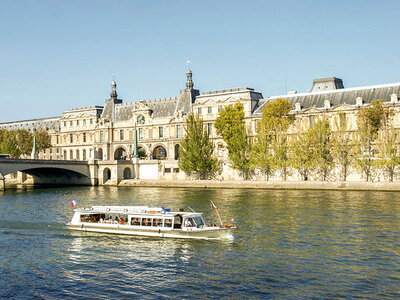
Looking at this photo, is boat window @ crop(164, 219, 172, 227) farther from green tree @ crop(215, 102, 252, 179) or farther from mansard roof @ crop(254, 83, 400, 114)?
mansard roof @ crop(254, 83, 400, 114)

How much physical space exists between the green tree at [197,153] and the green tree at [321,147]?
2542cm

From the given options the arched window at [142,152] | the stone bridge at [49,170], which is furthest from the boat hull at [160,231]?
the arched window at [142,152]

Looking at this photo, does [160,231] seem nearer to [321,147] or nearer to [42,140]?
[321,147]

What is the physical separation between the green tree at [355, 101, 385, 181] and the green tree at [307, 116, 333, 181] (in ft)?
19.8

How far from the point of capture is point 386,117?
105 metres

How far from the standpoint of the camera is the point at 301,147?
109062 millimetres

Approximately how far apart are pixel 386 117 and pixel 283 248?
67.6 metres

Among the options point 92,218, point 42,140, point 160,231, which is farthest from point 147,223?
point 42,140

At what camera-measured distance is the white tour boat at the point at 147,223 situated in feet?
167

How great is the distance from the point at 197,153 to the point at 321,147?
98.0 ft

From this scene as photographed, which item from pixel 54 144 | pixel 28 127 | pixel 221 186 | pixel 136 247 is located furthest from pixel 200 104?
pixel 136 247

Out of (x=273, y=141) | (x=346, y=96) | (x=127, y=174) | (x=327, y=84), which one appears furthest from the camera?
(x=327, y=84)

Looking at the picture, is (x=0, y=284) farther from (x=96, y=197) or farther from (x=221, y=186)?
(x=221, y=186)

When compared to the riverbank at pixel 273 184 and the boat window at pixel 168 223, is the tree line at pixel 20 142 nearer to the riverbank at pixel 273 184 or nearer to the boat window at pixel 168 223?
the riverbank at pixel 273 184
